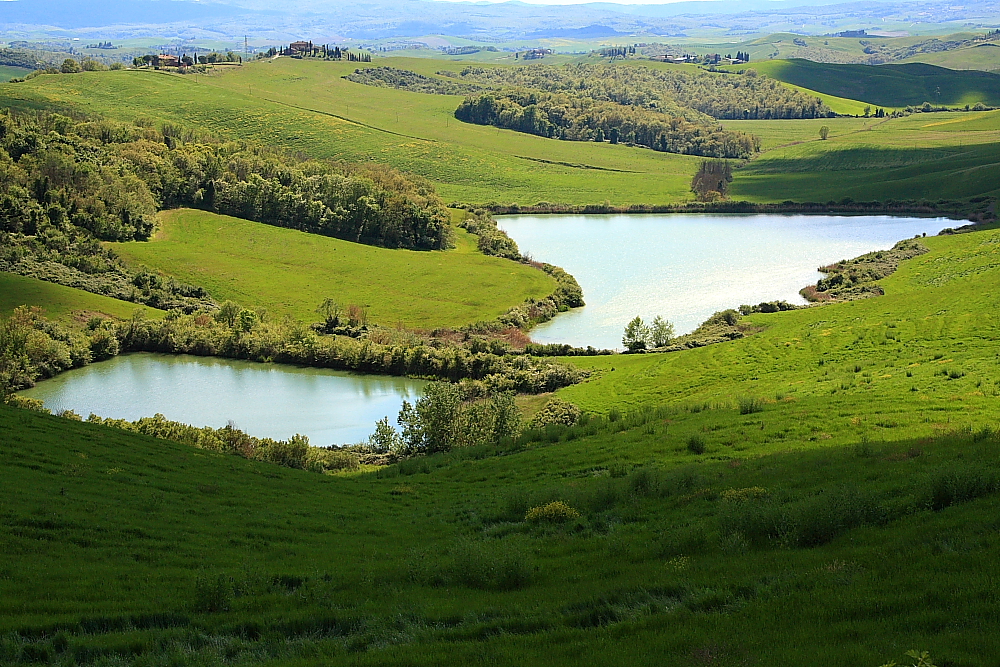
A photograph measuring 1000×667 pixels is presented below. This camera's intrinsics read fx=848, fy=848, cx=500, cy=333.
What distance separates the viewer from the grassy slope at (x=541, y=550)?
9977mm

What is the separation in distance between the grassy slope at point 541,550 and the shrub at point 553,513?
0.52m

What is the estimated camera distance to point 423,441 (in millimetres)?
40844

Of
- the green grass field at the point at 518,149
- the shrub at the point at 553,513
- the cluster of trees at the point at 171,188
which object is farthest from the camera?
the green grass field at the point at 518,149

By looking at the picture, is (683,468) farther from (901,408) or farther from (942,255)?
(942,255)

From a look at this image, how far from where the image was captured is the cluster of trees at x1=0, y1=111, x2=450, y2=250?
3440 inches

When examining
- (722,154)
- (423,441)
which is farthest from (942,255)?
(722,154)

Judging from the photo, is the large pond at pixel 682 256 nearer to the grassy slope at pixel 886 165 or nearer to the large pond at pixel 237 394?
the grassy slope at pixel 886 165

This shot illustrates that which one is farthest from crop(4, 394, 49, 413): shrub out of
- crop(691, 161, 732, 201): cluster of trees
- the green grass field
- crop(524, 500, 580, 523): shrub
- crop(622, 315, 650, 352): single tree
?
crop(691, 161, 732, 201): cluster of trees

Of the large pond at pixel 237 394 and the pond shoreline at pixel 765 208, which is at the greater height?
the pond shoreline at pixel 765 208

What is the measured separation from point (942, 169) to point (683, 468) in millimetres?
130263

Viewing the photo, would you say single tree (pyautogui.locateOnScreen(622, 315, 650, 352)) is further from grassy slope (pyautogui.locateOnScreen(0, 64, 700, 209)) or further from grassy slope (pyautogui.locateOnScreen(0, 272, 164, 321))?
grassy slope (pyautogui.locateOnScreen(0, 64, 700, 209))

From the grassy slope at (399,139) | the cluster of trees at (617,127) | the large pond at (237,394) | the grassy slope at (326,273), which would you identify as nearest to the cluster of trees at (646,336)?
the grassy slope at (326,273)

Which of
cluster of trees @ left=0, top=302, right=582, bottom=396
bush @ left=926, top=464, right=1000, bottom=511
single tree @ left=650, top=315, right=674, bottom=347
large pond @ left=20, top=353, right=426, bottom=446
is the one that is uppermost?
bush @ left=926, top=464, right=1000, bottom=511

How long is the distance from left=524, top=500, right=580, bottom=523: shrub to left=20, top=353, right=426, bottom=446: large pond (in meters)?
29.7
